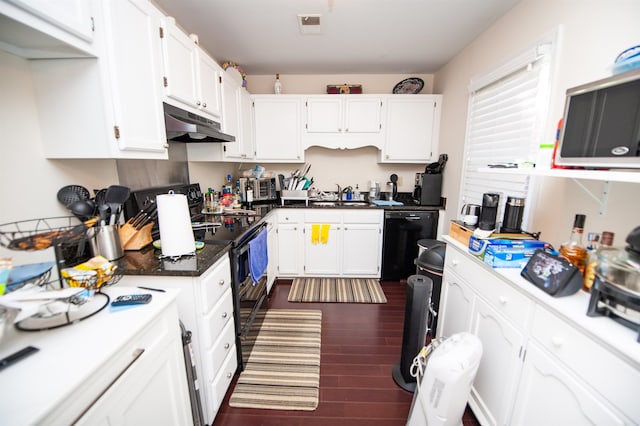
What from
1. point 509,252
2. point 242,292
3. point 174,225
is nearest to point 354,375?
point 242,292

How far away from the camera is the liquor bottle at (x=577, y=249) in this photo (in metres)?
1.04

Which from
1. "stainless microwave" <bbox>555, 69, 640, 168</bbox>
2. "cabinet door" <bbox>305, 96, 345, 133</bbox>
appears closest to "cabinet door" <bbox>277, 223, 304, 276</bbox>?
"cabinet door" <bbox>305, 96, 345, 133</bbox>

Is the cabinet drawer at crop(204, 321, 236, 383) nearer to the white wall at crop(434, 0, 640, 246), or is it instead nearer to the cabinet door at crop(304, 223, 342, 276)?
the cabinet door at crop(304, 223, 342, 276)

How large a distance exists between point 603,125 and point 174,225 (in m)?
1.87

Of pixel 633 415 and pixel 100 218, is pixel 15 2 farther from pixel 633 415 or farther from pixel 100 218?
pixel 633 415

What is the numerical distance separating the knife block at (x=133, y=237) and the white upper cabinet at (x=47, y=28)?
0.83 meters

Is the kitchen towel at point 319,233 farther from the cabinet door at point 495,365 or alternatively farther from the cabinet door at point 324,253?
the cabinet door at point 495,365

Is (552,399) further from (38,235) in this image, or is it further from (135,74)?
(135,74)

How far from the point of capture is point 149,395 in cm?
87

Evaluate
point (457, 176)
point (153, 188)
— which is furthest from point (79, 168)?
point (457, 176)

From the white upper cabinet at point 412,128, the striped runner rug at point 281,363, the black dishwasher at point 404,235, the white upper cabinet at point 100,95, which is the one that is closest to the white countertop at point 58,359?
the white upper cabinet at point 100,95

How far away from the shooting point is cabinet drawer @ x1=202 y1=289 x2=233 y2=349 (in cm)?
124

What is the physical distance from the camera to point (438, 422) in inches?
42.9

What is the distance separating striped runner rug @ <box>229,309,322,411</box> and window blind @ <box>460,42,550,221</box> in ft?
6.00
